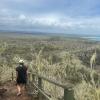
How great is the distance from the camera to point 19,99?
1447 cm

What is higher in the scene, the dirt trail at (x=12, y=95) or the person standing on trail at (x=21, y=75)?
the person standing on trail at (x=21, y=75)

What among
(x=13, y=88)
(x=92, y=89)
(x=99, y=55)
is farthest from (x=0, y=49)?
(x=99, y=55)

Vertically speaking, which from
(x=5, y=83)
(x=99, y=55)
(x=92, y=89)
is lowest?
(x=99, y=55)

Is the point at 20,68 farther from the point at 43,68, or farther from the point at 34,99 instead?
the point at 43,68

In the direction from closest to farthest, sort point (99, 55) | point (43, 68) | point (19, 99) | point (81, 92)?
point (81, 92), point (19, 99), point (43, 68), point (99, 55)

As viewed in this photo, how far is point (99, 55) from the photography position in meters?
63.1

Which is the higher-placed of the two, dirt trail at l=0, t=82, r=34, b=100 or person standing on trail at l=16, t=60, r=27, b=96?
person standing on trail at l=16, t=60, r=27, b=96

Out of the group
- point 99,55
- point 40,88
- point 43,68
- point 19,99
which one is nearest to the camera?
point 40,88

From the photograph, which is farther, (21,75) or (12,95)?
(12,95)

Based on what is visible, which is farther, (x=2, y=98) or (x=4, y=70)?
(x=4, y=70)

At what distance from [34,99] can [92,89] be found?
11.3 feet

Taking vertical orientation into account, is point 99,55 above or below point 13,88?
below

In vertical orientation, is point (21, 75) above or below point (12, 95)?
above

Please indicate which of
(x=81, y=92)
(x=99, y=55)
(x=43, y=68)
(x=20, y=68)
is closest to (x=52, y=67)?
(x=43, y=68)
